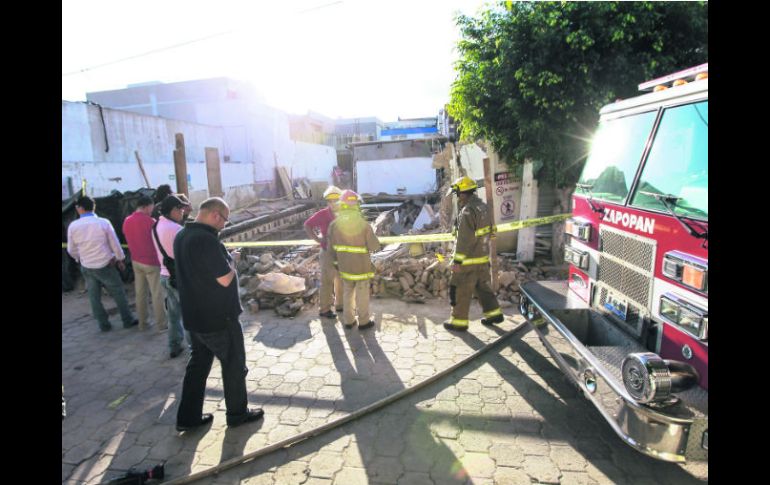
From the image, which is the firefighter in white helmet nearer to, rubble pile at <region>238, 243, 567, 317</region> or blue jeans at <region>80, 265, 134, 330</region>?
rubble pile at <region>238, 243, 567, 317</region>

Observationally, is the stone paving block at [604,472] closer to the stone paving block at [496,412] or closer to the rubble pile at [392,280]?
the stone paving block at [496,412]

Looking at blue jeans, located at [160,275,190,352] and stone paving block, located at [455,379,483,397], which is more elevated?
blue jeans, located at [160,275,190,352]

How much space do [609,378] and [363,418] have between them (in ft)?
6.47

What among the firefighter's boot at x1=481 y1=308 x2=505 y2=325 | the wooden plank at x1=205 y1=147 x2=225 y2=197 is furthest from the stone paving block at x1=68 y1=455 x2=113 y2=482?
the wooden plank at x1=205 y1=147 x2=225 y2=197

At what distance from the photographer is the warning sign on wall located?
860 cm

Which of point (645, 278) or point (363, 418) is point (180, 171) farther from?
point (645, 278)

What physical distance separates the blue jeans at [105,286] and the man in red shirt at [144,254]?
0.31 metres

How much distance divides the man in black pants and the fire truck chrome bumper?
264 centimetres

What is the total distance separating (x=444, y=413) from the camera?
11.6ft

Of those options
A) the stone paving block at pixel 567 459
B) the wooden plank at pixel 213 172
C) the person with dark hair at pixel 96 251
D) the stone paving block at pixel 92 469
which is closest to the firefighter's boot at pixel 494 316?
the stone paving block at pixel 567 459

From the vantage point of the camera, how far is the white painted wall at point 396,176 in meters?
18.1

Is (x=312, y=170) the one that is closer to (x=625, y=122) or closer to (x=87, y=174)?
(x=87, y=174)

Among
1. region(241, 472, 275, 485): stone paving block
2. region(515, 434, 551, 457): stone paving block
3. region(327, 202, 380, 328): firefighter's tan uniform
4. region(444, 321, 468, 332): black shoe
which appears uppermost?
region(327, 202, 380, 328): firefighter's tan uniform

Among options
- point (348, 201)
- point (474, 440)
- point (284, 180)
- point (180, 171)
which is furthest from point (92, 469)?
point (284, 180)
